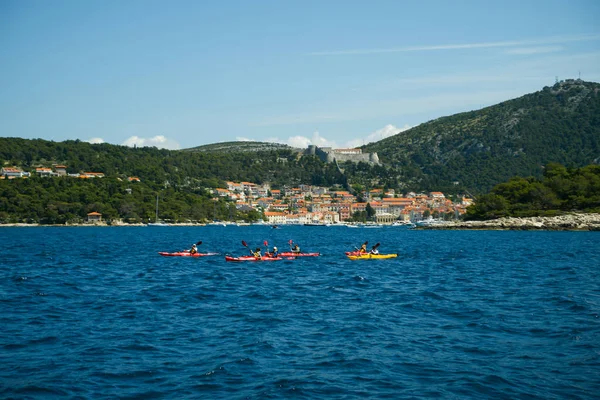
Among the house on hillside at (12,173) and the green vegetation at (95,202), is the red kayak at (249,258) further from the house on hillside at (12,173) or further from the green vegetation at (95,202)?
the house on hillside at (12,173)

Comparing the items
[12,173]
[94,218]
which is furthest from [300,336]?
[12,173]

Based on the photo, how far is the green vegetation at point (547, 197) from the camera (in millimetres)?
100250

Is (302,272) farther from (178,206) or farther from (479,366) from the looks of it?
(178,206)

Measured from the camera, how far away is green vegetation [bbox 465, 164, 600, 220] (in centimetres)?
10025

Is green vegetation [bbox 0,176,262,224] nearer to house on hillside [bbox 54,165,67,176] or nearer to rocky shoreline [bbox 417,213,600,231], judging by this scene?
house on hillside [bbox 54,165,67,176]

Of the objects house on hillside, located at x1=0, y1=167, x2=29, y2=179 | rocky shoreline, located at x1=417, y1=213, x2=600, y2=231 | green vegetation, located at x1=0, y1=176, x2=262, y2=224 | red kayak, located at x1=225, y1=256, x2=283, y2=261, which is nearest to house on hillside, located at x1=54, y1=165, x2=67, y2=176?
house on hillside, located at x1=0, y1=167, x2=29, y2=179

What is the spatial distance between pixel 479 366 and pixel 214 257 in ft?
110

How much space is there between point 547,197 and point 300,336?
311 ft

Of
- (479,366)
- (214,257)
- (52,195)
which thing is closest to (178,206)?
(52,195)

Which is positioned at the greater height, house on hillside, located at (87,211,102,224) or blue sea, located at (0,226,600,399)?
house on hillside, located at (87,211,102,224)

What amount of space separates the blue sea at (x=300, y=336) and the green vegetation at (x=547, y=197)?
242ft

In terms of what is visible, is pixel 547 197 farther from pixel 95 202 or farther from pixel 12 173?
pixel 12 173

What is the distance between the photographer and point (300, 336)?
17281 millimetres

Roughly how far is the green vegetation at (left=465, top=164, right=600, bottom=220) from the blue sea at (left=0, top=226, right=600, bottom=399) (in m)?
73.7
